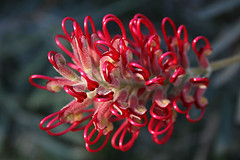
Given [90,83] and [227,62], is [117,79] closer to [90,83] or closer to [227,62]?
[90,83]

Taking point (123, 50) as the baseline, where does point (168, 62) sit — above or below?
below

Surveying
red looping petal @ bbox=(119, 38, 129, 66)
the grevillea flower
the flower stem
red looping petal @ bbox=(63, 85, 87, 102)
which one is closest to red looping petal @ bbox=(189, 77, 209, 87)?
the grevillea flower

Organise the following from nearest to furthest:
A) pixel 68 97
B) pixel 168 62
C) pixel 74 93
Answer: pixel 74 93 → pixel 168 62 → pixel 68 97

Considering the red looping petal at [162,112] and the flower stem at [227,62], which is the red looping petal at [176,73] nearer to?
the red looping petal at [162,112]

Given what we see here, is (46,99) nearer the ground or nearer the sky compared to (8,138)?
nearer the sky

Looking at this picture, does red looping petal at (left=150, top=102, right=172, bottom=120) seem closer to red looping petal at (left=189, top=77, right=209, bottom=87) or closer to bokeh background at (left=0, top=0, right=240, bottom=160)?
red looping petal at (left=189, top=77, right=209, bottom=87)

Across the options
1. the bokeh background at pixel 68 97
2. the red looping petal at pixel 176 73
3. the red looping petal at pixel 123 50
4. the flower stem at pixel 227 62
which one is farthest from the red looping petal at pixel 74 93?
the bokeh background at pixel 68 97

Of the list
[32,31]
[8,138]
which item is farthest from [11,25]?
[8,138]

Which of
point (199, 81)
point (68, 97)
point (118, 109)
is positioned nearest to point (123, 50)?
point (118, 109)

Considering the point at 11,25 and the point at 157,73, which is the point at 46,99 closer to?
the point at 11,25
